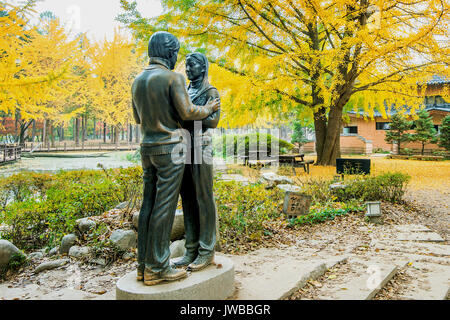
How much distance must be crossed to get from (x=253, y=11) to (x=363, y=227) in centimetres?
701

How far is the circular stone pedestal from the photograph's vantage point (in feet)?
7.11

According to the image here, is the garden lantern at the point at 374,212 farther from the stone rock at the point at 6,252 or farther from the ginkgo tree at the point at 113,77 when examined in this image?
the ginkgo tree at the point at 113,77

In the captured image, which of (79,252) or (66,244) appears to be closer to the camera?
(79,252)

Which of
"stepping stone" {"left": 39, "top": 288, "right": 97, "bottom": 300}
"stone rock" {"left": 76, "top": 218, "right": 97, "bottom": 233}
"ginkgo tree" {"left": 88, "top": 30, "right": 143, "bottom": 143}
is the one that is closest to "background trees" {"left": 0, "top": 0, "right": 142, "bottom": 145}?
"ginkgo tree" {"left": 88, "top": 30, "right": 143, "bottom": 143}

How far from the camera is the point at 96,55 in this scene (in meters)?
21.7

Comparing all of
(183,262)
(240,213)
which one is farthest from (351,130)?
(183,262)

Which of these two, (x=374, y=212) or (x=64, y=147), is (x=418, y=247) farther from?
(x=64, y=147)

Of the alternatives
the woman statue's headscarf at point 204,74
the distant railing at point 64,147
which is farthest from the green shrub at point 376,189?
the distant railing at point 64,147

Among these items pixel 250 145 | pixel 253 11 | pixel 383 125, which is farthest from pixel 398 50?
pixel 383 125

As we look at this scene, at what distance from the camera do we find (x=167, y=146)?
2369 millimetres

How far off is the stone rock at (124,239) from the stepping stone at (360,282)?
2638 millimetres

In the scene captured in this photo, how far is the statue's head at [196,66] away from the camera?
268 cm

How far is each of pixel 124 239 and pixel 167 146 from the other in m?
2.42

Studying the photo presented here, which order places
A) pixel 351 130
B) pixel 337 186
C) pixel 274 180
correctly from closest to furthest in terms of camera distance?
1. pixel 337 186
2. pixel 274 180
3. pixel 351 130
